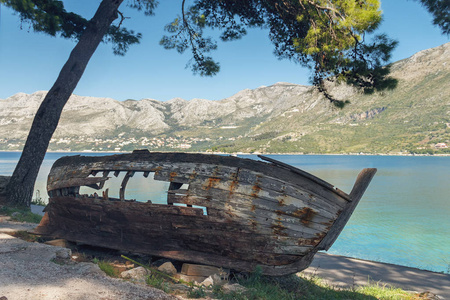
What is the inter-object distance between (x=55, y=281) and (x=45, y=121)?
7.07 meters

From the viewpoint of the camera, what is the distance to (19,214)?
8.86m

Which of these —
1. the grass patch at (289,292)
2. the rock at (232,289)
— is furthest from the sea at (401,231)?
the rock at (232,289)

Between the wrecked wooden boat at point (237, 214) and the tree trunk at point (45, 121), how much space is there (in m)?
5.54

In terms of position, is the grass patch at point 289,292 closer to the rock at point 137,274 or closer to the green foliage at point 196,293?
the green foliage at point 196,293

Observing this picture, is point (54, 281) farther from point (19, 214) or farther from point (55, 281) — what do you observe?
point (19, 214)

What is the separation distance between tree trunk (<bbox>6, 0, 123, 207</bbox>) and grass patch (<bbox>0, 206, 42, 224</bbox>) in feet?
1.33

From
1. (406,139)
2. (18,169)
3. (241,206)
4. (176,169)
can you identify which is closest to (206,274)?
(241,206)

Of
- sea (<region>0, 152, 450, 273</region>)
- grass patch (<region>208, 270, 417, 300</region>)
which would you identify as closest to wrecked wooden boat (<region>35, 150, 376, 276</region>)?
grass patch (<region>208, 270, 417, 300</region>)

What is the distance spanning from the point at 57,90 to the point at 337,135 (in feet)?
528

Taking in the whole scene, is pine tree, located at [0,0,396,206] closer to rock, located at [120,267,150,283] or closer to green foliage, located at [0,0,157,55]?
green foliage, located at [0,0,157,55]

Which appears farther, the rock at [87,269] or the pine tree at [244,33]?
the pine tree at [244,33]

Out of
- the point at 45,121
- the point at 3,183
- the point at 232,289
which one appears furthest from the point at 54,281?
the point at 3,183

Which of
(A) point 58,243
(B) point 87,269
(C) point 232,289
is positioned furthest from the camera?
(A) point 58,243

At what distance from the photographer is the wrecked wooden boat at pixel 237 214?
15.1 ft
